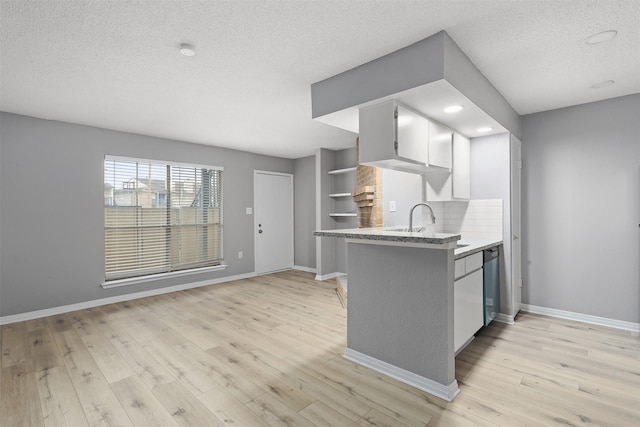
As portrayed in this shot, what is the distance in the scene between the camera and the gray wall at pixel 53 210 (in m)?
3.55

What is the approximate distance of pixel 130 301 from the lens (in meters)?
4.38

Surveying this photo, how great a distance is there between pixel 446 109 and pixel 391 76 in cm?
65

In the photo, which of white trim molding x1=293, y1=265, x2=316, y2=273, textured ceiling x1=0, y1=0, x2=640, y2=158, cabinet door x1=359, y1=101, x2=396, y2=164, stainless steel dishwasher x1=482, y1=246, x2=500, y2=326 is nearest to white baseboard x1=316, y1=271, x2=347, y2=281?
white trim molding x1=293, y1=265, x2=316, y2=273

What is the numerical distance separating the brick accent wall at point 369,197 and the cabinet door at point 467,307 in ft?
4.98

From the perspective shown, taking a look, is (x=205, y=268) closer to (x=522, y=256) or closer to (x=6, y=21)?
(x=6, y=21)

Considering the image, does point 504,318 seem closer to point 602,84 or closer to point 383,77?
point 602,84

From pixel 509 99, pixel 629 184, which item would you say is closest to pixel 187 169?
pixel 509 99

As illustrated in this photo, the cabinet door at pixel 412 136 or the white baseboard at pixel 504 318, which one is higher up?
the cabinet door at pixel 412 136

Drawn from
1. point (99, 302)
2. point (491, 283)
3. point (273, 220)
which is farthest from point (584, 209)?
point (99, 302)

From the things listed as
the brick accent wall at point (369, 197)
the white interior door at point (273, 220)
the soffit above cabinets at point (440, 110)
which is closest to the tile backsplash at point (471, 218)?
the brick accent wall at point (369, 197)

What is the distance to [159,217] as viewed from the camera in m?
4.80

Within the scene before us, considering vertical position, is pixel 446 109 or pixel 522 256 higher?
pixel 446 109

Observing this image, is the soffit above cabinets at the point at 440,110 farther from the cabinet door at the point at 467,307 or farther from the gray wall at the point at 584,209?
the cabinet door at the point at 467,307

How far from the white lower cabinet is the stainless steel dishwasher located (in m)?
0.15
